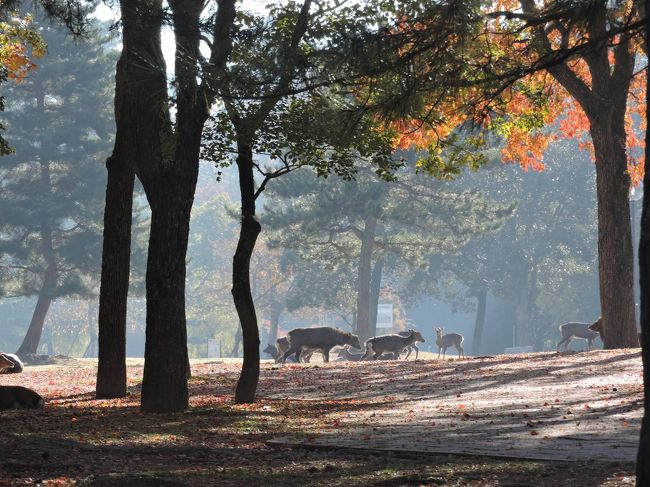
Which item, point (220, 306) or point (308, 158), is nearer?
point (308, 158)

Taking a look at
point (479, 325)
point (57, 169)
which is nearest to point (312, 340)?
point (57, 169)

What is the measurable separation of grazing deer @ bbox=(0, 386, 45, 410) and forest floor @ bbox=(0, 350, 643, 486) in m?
0.50

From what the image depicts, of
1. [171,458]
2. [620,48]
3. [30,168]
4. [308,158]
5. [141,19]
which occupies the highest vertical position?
[30,168]

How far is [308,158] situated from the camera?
44.5 feet

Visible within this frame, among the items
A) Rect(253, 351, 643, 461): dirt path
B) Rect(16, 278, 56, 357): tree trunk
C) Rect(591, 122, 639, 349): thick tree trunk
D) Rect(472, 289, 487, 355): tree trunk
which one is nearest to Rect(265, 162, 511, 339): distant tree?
Rect(16, 278, 56, 357): tree trunk

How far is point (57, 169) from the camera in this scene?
52.2 meters

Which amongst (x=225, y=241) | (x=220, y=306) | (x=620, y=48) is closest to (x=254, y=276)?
(x=220, y=306)

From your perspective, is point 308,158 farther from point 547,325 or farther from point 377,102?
point 547,325

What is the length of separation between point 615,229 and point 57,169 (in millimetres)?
35298

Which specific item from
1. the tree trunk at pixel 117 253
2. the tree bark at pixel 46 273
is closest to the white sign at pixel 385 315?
the tree bark at pixel 46 273

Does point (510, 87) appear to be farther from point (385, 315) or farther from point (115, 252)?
point (385, 315)

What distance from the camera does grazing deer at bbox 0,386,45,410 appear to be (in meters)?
13.3

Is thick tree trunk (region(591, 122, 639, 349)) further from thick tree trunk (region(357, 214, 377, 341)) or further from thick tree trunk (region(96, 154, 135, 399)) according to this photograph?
thick tree trunk (region(357, 214, 377, 341))

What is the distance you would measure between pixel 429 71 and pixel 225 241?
247 feet
